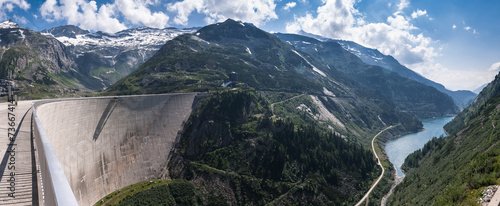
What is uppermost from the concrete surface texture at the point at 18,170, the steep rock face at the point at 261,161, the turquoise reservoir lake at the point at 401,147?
the concrete surface texture at the point at 18,170

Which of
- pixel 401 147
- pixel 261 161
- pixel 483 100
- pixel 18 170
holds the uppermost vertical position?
pixel 483 100

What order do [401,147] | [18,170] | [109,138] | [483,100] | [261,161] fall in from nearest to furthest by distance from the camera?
1. [18,170]
2. [109,138]
3. [261,161]
4. [483,100]
5. [401,147]

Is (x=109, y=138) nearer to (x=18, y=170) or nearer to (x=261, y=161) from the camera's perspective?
(x=18, y=170)

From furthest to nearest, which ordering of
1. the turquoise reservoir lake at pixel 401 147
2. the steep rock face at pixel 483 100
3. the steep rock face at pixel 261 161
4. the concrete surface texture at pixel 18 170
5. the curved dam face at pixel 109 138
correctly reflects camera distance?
the turquoise reservoir lake at pixel 401 147
the steep rock face at pixel 483 100
the steep rock face at pixel 261 161
the curved dam face at pixel 109 138
the concrete surface texture at pixel 18 170

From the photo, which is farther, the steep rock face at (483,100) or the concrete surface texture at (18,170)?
the steep rock face at (483,100)

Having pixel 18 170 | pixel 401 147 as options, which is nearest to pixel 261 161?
pixel 18 170

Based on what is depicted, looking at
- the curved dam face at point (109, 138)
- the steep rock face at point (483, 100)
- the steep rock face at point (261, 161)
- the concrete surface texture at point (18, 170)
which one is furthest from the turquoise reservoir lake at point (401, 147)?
the concrete surface texture at point (18, 170)

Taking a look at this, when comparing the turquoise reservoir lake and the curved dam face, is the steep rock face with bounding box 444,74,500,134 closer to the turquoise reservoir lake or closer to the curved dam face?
the turquoise reservoir lake

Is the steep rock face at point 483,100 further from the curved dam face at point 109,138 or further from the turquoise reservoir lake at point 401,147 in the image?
the curved dam face at point 109,138

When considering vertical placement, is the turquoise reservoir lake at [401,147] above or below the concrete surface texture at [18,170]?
below
